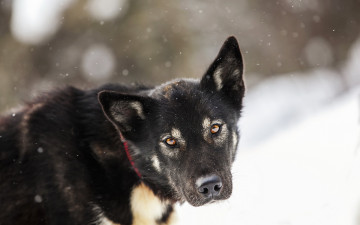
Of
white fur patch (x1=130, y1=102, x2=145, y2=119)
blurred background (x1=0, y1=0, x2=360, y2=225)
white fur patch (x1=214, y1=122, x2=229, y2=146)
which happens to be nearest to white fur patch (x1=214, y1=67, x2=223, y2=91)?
white fur patch (x1=214, y1=122, x2=229, y2=146)

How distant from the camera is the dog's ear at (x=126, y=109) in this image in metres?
3.74

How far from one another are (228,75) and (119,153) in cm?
122

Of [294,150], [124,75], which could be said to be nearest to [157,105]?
[294,150]

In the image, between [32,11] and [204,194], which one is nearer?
[204,194]

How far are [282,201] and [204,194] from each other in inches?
71.2

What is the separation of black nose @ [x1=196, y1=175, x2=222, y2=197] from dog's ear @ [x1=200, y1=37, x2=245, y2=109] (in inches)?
34.6

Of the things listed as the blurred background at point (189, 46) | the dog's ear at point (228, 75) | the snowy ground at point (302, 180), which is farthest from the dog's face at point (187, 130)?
the blurred background at point (189, 46)

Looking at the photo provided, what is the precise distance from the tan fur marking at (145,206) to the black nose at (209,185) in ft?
1.80

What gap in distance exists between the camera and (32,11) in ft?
54.2

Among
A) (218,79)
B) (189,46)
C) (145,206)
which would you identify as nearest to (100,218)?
(145,206)

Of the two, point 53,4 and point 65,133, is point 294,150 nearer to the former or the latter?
point 65,133

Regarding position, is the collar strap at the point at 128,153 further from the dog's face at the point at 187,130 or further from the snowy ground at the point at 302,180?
the snowy ground at the point at 302,180

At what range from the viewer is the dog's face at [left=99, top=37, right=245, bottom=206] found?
12.5ft

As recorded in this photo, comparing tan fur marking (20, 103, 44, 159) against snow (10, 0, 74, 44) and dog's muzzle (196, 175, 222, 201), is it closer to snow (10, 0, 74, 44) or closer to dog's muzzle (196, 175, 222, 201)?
dog's muzzle (196, 175, 222, 201)
